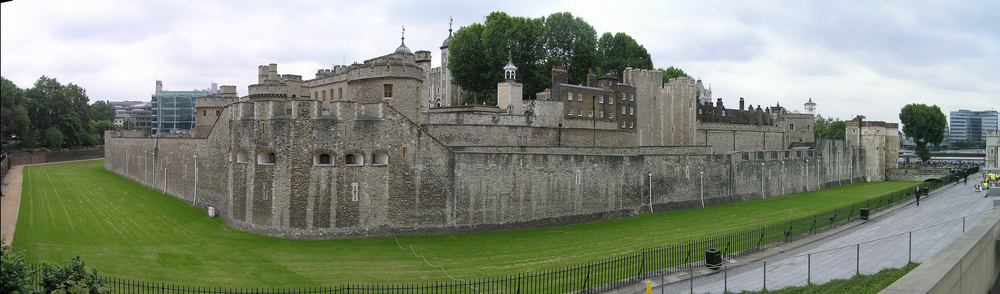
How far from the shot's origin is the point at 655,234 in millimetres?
→ 30828

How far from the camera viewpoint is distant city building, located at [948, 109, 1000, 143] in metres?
158

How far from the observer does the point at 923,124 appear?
86375 mm

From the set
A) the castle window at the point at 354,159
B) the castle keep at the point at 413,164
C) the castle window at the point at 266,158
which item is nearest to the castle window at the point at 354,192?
the castle keep at the point at 413,164

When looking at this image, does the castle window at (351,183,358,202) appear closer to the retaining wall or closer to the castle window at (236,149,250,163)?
the castle window at (236,149,250,163)

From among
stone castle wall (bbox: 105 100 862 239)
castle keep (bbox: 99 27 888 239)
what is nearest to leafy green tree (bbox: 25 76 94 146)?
castle keep (bbox: 99 27 888 239)

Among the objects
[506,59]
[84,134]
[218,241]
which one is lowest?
[218,241]

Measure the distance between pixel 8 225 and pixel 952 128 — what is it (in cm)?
22710

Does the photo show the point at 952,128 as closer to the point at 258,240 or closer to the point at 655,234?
the point at 655,234

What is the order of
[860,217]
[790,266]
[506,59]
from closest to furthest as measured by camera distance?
1. [790,266]
2. [860,217]
3. [506,59]

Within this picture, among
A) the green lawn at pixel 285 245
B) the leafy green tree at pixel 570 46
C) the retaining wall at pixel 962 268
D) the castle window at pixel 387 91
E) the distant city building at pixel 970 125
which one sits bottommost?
the green lawn at pixel 285 245

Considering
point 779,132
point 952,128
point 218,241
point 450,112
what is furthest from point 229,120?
point 952,128

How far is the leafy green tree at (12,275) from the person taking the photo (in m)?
10.7

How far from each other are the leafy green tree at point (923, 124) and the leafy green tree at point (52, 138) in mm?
110581

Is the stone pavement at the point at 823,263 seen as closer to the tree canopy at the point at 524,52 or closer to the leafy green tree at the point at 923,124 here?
the tree canopy at the point at 524,52
